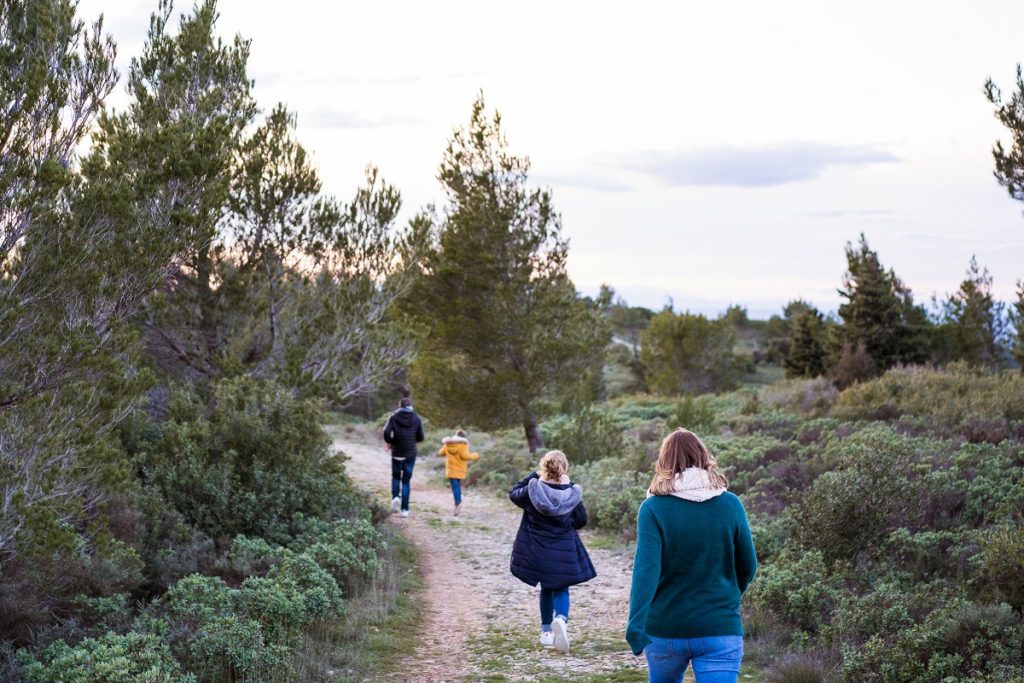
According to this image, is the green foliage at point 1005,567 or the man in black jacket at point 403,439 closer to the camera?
the green foliage at point 1005,567

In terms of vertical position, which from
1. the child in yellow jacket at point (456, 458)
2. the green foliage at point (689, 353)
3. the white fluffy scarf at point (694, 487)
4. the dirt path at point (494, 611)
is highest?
the green foliage at point (689, 353)

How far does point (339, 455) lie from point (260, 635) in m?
6.71

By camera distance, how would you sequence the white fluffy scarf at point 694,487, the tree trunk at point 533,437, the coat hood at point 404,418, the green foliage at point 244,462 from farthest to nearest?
the tree trunk at point 533,437, the coat hood at point 404,418, the green foliage at point 244,462, the white fluffy scarf at point 694,487

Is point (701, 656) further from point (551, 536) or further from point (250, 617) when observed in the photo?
point (250, 617)

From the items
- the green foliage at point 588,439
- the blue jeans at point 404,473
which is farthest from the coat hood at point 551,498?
the green foliage at point 588,439

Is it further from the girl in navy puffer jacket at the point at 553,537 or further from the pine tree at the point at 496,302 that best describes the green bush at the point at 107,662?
the pine tree at the point at 496,302

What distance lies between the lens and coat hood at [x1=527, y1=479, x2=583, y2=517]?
8508 millimetres

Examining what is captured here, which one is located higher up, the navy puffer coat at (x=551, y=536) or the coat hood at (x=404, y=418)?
the coat hood at (x=404, y=418)

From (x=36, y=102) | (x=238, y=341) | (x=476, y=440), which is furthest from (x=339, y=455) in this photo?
(x=476, y=440)

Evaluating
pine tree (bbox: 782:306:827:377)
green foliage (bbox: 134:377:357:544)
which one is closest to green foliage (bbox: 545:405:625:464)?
green foliage (bbox: 134:377:357:544)

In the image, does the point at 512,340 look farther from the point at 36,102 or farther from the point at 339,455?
the point at 36,102

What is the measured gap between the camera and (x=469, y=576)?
12742mm

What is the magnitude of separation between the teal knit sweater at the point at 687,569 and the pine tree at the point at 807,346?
3913 centimetres

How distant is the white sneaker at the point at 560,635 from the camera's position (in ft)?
28.5
